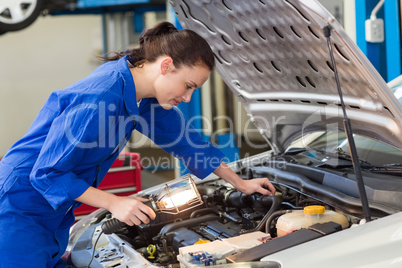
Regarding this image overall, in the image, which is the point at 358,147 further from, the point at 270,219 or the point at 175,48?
→ the point at 175,48

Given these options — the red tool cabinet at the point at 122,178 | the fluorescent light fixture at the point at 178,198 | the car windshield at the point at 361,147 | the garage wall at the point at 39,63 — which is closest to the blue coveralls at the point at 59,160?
the fluorescent light fixture at the point at 178,198

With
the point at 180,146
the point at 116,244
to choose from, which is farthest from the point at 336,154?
the point at 116,244

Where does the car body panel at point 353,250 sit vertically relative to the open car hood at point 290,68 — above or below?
below

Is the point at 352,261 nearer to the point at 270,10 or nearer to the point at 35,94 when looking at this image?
the point at 270,10

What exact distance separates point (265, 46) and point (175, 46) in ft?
1.49

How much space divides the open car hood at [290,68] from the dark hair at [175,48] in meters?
0.27

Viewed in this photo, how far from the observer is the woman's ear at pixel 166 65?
4.55ft

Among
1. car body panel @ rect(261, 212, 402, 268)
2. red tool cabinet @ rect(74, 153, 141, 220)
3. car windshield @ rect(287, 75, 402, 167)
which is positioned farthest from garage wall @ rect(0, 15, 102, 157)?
car body panel @ rect(261, 212, 402, 268)

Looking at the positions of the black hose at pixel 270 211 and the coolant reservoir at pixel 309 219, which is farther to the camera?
the black hose at pixel 270 211

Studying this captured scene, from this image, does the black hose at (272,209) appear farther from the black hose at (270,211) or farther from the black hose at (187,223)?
the black hose at (187,223)

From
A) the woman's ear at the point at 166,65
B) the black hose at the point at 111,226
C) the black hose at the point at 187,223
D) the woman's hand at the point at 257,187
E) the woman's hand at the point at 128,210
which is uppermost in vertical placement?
the woman's ear at the point at 166,65

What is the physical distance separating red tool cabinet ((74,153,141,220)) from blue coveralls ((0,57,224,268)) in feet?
5.90

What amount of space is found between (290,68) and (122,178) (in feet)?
6.72

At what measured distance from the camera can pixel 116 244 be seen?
1.68 m
